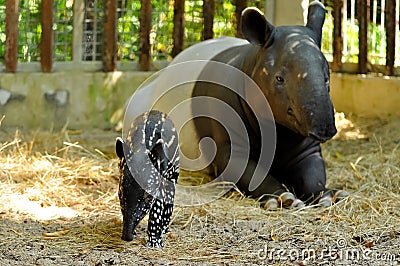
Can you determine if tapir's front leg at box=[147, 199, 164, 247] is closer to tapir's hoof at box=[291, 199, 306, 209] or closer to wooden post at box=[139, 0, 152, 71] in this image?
tapir's hoof at box=[291, 199, 306, 209]

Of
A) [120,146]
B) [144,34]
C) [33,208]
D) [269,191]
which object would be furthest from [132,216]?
[144,34]

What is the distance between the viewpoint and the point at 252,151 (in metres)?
5.29

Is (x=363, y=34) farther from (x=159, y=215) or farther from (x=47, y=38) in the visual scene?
(x=159, y=215)

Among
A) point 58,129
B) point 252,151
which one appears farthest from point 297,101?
point 58,129

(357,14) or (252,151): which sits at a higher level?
(357,14)

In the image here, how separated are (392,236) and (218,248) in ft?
2.97

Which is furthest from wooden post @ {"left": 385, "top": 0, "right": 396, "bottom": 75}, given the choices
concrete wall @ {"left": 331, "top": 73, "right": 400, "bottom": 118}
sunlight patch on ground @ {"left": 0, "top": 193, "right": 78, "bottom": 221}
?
sunlight patch on ground @ {"left": 0, "top": 193, "right": 78, "bottom": 221}

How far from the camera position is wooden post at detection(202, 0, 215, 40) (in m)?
7.23

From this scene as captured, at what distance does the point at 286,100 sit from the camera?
4941mm

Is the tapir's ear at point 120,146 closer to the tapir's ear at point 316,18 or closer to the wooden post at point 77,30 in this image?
the tapir's ear at point 316,18

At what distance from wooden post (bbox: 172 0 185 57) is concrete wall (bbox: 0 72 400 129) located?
0.34 meters

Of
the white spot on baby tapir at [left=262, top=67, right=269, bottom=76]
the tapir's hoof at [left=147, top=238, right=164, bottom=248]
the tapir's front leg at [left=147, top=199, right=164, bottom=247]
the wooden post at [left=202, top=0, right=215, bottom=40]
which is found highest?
the wooden post at [left=202, top=0, right=215, bottom=40]

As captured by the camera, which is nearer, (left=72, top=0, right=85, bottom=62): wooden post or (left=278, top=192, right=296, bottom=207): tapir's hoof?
(left=278, top=192, right=296, bottom=207): tapir's hoof

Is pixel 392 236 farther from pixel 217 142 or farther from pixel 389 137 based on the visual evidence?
pixel 389 137
